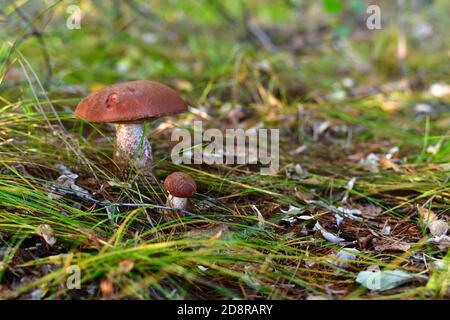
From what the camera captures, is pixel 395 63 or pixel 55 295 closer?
pixel 55 295

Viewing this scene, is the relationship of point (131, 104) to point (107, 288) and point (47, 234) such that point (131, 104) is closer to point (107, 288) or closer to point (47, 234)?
point (47, 234)

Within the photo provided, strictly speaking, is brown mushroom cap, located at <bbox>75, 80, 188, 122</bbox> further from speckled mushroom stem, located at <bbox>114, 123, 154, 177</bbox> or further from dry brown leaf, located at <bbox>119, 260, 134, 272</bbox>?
dry brown leaf, located at <bbox>119, 260, 134, 272</bbox>

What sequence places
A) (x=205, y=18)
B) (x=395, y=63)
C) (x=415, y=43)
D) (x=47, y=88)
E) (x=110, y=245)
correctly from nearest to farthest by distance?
(x=110, y=245) → (x=47, y=88) → (x=395, y=63) → (x=415, y=43) → (x=205, y=18)

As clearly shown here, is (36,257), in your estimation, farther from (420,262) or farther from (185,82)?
(185,82)

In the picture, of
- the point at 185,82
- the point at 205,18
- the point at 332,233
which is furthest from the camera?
the point at 205,18

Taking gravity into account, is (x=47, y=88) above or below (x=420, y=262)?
above

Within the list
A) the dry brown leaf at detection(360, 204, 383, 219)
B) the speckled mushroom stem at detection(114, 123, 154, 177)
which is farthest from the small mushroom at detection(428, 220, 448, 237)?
the speckled mushroom stem at detection(114, 123, 154, 177)

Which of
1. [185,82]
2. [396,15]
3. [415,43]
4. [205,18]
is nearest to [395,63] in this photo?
[415,43]
